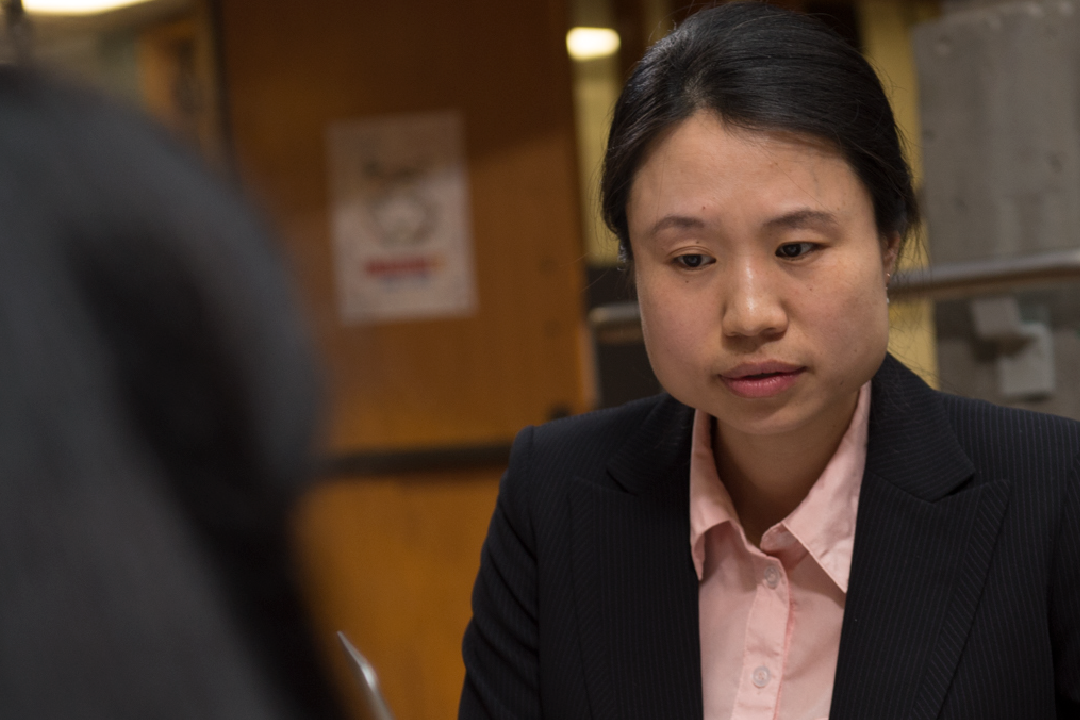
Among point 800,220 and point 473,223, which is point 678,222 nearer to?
point 800,220

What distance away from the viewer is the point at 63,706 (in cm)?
34

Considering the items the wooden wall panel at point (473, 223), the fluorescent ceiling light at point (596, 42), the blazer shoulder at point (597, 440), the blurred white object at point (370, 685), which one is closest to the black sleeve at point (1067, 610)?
the blazer shoulder at point (597, 440)

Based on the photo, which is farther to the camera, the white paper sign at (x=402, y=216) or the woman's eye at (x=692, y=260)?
the white paper sign at (x=402, y=216)

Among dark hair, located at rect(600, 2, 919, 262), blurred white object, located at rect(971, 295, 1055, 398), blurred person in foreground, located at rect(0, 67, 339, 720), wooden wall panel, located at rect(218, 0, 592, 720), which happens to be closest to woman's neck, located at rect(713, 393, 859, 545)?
dark hair, located at rect(600, 2, 919, 262)

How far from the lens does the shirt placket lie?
1127mm

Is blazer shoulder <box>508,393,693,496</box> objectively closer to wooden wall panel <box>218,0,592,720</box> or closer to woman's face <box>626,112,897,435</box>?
woman's face <box>626,112,897,435</box>

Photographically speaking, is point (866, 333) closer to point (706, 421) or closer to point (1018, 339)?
point (706, 421)

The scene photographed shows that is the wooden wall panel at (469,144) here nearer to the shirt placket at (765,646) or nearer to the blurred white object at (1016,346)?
the blurred white object at (1016,346)

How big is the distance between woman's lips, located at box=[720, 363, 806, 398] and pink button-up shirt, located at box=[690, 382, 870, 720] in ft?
0.50

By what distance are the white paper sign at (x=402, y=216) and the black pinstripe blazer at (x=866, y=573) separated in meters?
1.77

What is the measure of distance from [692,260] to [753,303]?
0.29ft

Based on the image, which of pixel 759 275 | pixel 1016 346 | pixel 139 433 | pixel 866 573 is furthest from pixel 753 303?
pixel 1016 346

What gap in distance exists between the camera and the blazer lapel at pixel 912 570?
108cm

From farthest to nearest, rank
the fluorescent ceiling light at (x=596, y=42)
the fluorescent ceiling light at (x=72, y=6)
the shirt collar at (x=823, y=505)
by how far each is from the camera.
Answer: the fluorescent ceiling light at (x=596, y=42)
the fluorescent ceiling light at (x=72, y=6)
the shirt collar at (x=823, y=505)
